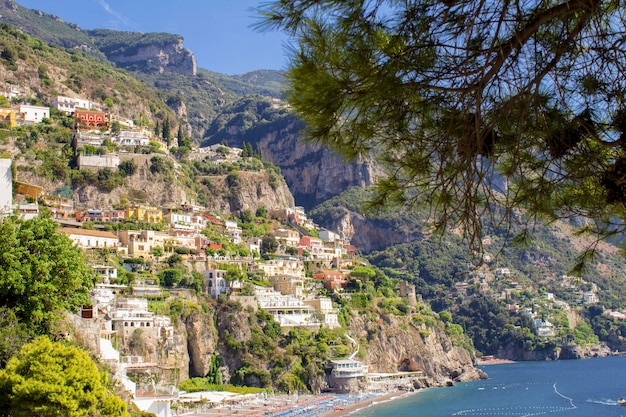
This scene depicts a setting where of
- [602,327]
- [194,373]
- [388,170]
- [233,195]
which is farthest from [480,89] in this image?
[602,327]

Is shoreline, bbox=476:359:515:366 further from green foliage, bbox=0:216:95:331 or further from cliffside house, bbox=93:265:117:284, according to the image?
green foliage, bbox=0:216:95:331

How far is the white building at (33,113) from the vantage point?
55.6 metres

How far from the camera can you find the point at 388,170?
5.64m

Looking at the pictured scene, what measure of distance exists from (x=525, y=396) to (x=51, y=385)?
3934cm

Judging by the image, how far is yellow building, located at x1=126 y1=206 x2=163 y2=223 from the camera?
4986cm

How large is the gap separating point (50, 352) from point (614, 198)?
8963mm

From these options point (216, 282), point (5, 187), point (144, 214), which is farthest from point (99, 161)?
point (5, 187)

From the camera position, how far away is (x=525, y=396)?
45750mm

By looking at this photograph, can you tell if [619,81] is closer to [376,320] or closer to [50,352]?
[50,352]

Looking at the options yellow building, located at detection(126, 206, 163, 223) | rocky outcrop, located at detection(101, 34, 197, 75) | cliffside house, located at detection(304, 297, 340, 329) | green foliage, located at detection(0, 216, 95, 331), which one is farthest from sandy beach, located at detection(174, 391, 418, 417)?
rocky outcrop, located at detection(101, 34, 197, 75)

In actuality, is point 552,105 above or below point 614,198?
above

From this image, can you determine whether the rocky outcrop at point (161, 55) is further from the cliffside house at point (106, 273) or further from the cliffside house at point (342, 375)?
the cliffside house at point (106, 273)

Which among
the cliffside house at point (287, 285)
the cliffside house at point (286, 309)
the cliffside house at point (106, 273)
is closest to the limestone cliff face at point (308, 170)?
the cliffside house at point (287, 285)

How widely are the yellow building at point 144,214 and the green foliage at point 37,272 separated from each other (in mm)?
35816
